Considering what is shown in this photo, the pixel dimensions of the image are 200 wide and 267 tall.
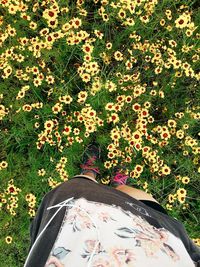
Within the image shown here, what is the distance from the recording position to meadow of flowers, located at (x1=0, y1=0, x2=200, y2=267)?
1.98 m

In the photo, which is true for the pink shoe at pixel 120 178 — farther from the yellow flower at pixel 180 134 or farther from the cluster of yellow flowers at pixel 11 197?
the cluster of yellow flowers at pixel 11 197

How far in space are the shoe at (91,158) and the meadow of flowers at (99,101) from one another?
4 cm

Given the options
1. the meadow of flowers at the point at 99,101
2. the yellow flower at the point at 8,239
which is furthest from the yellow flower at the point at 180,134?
the yellow flower at the point at 8,239

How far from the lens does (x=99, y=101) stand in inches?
79.2

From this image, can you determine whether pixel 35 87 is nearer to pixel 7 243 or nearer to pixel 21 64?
pixel 21 64

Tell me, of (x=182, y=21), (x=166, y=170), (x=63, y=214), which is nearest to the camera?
(x=63, y=214)

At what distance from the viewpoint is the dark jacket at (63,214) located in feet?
4.39

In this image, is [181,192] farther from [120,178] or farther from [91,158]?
[91,158]

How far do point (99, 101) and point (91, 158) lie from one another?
35 cm

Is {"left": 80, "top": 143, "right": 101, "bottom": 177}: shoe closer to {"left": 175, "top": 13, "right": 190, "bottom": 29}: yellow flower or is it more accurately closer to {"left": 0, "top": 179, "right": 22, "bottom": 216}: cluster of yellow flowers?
{"left": 0, "top": 179, "right": 22, "bottom": 216}: cluster of yellow flowers

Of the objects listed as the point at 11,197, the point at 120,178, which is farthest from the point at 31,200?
the point at 120,178

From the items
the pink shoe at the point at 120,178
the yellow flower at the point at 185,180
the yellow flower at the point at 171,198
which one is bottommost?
the yellow flower at the point at 171,198

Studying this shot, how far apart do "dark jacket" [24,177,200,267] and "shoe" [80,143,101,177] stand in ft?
1.22

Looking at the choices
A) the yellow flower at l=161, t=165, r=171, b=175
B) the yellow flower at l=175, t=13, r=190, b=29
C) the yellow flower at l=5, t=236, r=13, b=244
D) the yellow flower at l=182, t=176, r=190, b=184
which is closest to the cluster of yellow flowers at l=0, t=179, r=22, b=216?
the yellow flower at l=5, t=236, r=13, b=244
